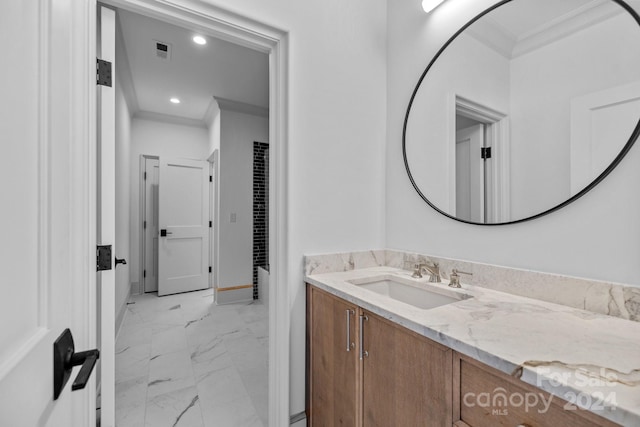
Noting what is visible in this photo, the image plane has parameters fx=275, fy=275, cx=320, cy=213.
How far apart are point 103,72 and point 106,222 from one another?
25.8 inches

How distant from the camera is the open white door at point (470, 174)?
4.26ft

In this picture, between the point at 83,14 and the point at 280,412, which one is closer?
the point at 83,14

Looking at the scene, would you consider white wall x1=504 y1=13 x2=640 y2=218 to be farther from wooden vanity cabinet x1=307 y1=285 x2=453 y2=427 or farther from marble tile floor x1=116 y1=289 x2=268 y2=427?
marble tile floor x1=116 y1=289 x2=268 y2=427

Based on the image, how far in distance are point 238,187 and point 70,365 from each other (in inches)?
132

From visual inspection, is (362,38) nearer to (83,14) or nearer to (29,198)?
(83,14)

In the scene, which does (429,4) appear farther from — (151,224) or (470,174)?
(151,224)

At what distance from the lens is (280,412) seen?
54.1 inches

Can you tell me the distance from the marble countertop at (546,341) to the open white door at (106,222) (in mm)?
1037

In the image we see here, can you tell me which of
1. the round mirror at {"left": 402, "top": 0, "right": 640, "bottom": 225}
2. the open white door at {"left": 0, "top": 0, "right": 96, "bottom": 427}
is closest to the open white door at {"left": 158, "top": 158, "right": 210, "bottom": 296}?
the round mirror at {"left": 402, "top": 0, "right": 640, "bottom": 225}

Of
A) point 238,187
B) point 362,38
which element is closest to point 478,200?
point 362,38

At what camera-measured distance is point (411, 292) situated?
139cm

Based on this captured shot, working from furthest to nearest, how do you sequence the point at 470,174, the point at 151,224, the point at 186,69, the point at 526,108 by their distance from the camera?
1. the point at 151,224
2. the point at 186,69
3. the point at 470,174
4. the point at 526,108

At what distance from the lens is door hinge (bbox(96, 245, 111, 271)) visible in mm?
1162

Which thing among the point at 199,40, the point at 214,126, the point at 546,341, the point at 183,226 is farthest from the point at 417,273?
the point at 183,226
